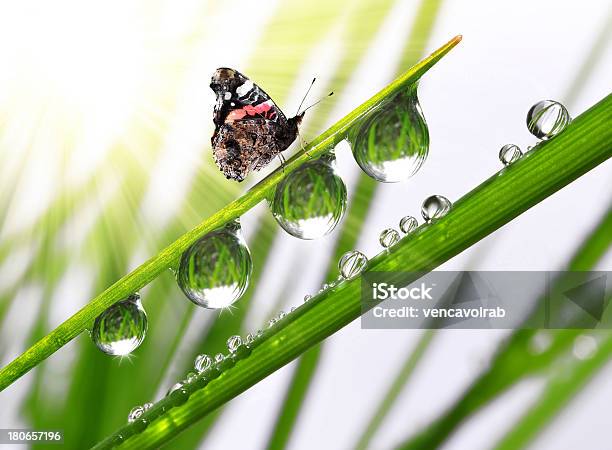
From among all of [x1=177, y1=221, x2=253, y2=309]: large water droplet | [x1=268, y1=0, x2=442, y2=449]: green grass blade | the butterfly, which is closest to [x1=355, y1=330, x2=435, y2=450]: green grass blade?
[x1=268, y1=0, x2=442, y2=449]: green grass blade

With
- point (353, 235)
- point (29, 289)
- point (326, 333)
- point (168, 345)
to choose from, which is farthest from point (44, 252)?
point (326, 333)

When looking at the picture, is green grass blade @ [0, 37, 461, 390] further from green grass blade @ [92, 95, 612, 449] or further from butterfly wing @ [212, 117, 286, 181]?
butterfly wing @ [212, 117, 286, 181]

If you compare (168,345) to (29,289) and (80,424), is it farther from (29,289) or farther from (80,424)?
(29,289)

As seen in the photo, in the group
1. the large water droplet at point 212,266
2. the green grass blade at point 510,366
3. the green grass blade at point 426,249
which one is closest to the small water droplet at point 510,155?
the green grass blade at point 426,249

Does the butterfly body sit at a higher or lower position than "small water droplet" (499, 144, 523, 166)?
higher

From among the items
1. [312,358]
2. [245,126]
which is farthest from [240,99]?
[312,358]

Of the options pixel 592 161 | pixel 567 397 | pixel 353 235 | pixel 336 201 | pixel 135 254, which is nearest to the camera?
pixel 592 161
